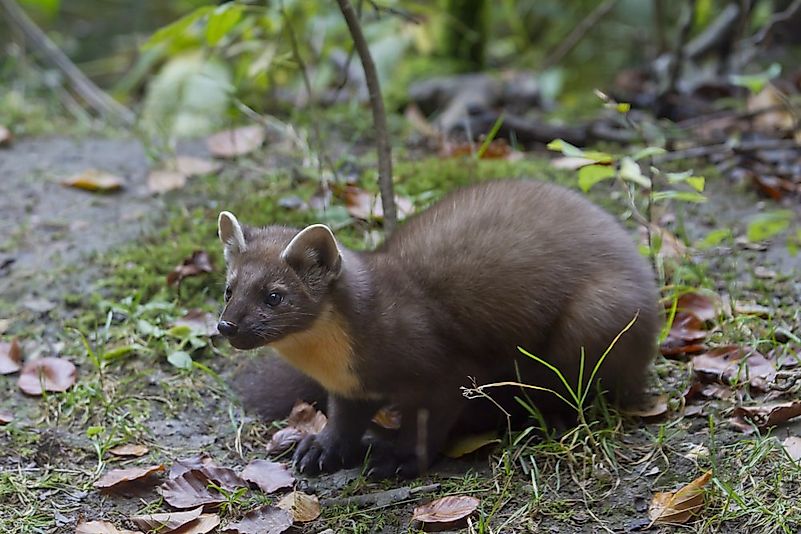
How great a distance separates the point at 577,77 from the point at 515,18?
0.87 m

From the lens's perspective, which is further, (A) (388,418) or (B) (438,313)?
(A) (388,418)

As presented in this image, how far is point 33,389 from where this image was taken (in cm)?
390

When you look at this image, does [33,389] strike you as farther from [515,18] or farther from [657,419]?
[515,18]

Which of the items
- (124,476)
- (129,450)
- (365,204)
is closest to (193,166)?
(365,204)

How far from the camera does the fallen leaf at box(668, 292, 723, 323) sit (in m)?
4.18

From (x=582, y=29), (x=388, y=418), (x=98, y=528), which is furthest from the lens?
(x=582, y=29)

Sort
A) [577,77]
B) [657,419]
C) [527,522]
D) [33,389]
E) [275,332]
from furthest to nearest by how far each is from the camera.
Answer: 1. [577,77]
2. [33,389]
3. [657,419]
4. [275,332]
5. [527,522]

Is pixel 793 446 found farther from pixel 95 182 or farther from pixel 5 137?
pixel 5 137

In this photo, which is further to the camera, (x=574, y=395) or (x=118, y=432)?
(x=118, y=432)

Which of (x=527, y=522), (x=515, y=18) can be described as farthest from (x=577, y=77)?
(x=527, y=522)

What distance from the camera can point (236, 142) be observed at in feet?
19.6

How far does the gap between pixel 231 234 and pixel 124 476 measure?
88 cm

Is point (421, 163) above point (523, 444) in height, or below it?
above

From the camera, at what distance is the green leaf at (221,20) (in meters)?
4.24
